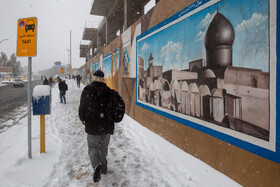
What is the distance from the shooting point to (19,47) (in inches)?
145

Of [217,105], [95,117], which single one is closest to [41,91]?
[95,117]

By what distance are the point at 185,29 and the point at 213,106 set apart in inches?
71.0

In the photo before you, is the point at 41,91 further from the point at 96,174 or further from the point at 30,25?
the point at 96,174

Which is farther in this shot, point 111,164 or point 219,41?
point 111,164

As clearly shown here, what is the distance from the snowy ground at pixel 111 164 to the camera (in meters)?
3.05

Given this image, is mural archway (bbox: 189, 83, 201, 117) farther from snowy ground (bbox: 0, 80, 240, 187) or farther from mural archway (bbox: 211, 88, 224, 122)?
snowy ground (bbox: 0, 80, 240, 187)

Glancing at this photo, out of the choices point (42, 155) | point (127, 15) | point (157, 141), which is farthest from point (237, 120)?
point (127, 15)

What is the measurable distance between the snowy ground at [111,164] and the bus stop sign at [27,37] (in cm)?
214

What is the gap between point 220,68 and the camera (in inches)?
120

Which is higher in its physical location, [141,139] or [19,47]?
[19,47]

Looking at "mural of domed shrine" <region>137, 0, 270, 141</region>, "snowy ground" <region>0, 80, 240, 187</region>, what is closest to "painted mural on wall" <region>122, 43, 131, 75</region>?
"mural of domed shrine" <region>137, 0, 270, 141</region>

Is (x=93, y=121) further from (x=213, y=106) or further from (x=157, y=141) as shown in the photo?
(x=157, y=141)

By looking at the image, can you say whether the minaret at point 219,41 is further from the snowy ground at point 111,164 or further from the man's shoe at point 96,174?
the man's shoe at point 96,174

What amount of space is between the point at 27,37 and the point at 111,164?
9.86 ft
